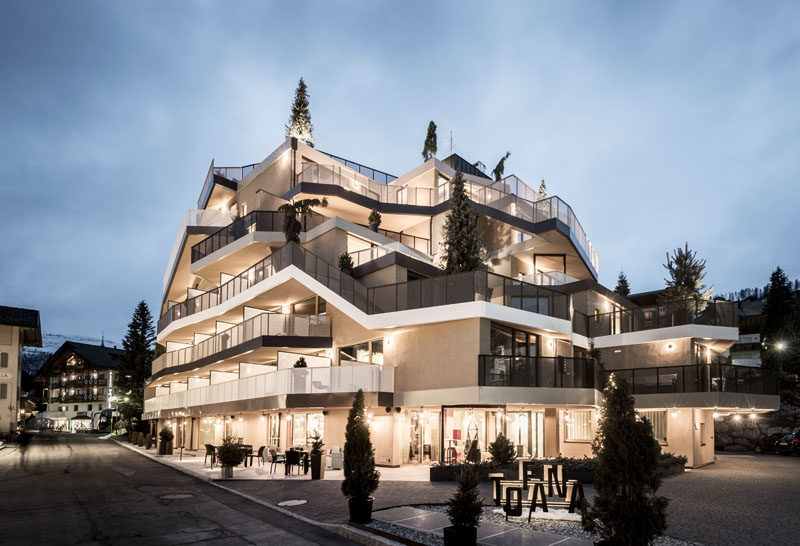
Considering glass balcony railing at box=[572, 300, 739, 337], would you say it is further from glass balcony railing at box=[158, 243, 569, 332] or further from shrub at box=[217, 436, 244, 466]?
shrub at box=[217, 436, 244, 466]

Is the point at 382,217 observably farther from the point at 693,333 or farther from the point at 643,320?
the point at 693,333

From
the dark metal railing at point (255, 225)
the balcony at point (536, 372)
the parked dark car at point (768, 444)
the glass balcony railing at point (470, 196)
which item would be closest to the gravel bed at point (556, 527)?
the balcony at point (536, 372)

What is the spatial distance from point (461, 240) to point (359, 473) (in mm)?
18716

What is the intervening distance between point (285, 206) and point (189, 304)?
1211 cm

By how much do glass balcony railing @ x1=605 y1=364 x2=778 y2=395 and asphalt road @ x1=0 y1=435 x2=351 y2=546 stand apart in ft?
58.7

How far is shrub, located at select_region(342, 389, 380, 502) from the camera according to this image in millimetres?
12539

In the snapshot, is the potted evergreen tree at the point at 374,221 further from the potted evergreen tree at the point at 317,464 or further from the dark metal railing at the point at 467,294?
the potted evergreen tree at the point at 317,464

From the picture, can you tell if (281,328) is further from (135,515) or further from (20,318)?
(20,318)

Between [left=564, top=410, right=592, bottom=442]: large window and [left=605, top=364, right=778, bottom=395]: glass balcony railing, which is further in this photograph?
[left=564, top=410, right=592, bottom=442]: large window

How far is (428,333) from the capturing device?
25.7 meters

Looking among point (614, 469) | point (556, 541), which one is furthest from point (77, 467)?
point (614, 469)

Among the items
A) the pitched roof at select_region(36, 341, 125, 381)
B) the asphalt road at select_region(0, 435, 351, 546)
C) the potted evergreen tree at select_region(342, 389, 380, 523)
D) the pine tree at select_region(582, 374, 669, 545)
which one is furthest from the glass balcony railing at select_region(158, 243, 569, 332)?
the pitched roof at select_region(36, 341, 125, 381)

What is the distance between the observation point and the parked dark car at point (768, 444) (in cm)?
3964

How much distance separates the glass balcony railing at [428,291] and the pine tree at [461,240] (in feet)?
13.2
